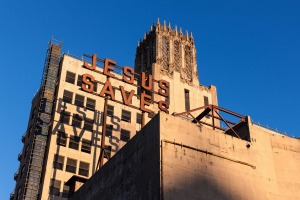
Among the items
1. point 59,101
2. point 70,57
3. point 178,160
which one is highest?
point 70,57

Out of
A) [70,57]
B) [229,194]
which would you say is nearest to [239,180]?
[229,194]

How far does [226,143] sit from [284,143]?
606 cm

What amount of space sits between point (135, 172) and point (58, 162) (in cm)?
3068

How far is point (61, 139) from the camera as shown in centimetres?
6197

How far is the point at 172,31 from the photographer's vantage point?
314 feet

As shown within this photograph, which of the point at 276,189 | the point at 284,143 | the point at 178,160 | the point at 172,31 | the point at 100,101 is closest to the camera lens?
the point at 178,160

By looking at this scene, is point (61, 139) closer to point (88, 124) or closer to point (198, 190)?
point (88, 124)

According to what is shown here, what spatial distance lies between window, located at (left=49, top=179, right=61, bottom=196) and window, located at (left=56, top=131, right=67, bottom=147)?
18.8 ft

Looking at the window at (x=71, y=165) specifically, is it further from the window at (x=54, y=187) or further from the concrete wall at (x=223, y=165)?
the concrete wall at (x=223, y=165)

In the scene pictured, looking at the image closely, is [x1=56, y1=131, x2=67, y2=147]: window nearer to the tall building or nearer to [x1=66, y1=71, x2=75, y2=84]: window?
the tall building

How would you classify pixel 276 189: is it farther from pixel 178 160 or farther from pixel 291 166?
pixel 178 160

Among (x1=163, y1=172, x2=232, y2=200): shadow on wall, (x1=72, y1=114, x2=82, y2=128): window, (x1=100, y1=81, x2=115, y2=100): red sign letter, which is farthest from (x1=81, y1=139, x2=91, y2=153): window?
(x1=163, y1=172, x2=232, y2=200): shadow on wall

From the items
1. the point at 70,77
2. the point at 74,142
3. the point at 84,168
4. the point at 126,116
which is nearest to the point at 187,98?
the point at 126,116

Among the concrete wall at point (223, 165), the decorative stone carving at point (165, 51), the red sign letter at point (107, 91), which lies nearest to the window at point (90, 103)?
the red sign letter at point (107, 91)
